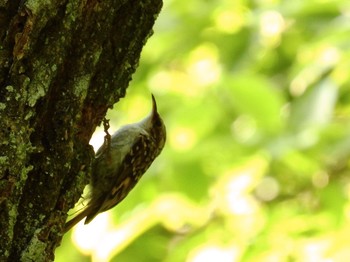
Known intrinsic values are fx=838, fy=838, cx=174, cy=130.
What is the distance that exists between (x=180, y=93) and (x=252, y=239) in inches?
26.5

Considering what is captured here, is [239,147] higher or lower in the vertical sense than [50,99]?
higher

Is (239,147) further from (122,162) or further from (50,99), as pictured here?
(50,99)

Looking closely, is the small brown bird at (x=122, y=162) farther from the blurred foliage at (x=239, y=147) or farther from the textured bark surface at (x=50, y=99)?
the textured bark surface at (x=50, y=99)

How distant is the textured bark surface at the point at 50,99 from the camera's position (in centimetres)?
166

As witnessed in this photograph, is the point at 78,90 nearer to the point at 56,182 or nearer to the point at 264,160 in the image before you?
the point at 56,182

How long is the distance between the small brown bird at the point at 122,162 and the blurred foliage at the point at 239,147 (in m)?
0.12

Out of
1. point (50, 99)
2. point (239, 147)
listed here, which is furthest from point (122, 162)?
point (50, 99)

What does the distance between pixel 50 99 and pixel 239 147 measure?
5.28 ft

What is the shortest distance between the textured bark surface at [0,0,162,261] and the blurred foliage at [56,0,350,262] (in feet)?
4.12

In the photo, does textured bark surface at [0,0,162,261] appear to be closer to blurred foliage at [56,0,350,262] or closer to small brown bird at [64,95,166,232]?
small brown bird at [64,95,166,232]

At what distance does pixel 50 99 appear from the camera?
1749 mm

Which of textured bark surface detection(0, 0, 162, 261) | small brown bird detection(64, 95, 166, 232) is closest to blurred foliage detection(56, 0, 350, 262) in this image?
small brown bird detection(64, 95, 166, 232)

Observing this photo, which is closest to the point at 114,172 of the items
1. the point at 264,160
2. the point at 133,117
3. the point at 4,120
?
the point at 264,160

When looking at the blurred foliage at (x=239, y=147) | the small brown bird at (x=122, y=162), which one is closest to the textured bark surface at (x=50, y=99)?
the small brown bird at (x=122, y=162)
